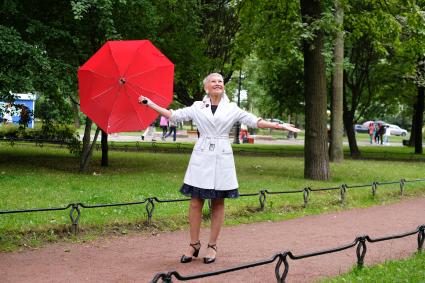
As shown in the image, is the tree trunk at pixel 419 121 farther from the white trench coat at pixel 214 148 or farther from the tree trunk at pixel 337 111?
the white trench coat at pixel 214 148

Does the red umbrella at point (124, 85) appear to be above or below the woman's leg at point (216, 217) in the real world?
above

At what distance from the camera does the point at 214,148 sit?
21.4ft

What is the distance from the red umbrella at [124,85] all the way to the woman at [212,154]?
1176 mm

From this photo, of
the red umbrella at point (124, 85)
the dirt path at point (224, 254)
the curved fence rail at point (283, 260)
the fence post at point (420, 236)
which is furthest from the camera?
the red umbrella at point (124, 85)

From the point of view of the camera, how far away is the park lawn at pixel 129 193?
28.4ft

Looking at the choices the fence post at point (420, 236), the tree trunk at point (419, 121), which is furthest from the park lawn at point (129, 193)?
→ the tree trunk at point (419, 121)

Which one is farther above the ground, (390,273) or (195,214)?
(195,214)

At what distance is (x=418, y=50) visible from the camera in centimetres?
1725

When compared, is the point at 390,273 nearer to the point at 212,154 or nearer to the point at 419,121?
the point at 212,154

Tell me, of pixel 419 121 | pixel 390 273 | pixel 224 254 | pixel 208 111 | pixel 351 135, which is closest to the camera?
pixel 390 273

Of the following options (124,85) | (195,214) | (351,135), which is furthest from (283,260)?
(351,135)

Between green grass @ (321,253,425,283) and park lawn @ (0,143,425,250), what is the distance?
137 inches

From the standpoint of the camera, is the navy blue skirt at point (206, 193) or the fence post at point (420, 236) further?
the fence post at point (420, 236)

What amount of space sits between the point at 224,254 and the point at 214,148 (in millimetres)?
1673
